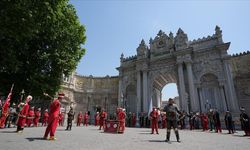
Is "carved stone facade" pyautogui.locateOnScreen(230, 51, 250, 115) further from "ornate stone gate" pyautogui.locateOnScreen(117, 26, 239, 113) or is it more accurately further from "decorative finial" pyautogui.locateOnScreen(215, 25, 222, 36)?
"decorative finial" pyautogui.locateOnScreen(215, 25, 222, 36)

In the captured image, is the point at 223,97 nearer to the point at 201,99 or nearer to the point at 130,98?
the point at 201,99

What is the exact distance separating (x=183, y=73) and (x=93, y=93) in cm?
2053

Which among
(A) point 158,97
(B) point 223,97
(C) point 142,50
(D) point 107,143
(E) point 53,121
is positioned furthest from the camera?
(A) point 158,97

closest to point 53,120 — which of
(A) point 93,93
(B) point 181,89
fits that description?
(B) point 181,89

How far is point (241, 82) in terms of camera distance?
82.5 feet

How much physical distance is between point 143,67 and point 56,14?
60.9 feet

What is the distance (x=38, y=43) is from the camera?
1614cm

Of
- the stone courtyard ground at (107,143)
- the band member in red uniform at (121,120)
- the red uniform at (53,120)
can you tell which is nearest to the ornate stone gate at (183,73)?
the band member in red uniform at (121,120)

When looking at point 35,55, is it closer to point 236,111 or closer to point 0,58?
point 0,58

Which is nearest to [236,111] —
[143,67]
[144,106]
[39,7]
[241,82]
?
[241,82]

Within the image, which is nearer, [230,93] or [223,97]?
[230,93]

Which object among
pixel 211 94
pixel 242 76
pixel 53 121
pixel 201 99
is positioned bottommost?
pixel 53 121

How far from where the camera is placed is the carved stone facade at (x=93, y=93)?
36.3 meters

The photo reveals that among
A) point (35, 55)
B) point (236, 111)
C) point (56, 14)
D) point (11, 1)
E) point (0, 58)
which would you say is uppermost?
point (56, 14)
